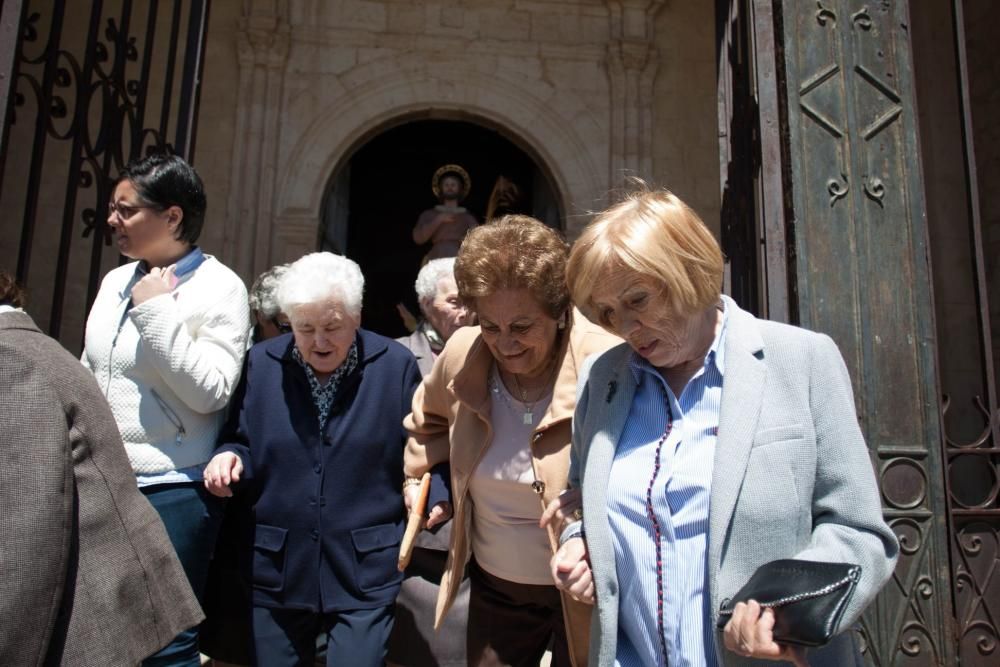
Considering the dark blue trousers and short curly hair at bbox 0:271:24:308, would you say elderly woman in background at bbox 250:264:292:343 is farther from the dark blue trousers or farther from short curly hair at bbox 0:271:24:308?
short curly hair at bbox 0:271:24:308

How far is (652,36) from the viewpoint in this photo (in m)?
6.97

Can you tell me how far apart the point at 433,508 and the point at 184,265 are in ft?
3.72

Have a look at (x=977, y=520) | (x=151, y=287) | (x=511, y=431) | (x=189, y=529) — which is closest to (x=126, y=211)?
(x=151, y=287)

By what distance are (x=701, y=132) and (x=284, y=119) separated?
351cm

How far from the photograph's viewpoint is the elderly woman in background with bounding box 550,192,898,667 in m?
1.46

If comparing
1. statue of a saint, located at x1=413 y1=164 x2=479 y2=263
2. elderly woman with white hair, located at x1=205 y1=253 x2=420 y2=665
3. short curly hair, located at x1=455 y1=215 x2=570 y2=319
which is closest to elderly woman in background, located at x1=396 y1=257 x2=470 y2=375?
elderly woman with white hair, located at x1=205 y1=253 x2=420 y2=665

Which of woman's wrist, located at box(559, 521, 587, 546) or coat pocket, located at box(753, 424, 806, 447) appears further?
woman's wrist, located at box(559, 521, 587, 546)

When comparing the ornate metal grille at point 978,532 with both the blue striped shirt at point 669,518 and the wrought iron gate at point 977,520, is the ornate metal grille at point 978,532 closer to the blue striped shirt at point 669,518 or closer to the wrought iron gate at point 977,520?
the wrought iron gate at point 977,520

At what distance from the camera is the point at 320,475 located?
8.09 feet

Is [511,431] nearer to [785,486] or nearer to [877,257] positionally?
[785,486]

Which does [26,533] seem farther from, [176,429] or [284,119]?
[284,119]

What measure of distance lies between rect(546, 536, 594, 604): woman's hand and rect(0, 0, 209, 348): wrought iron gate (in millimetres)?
2107

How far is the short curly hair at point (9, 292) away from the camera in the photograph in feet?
6.12

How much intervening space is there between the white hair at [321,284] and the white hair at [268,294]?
131cm
